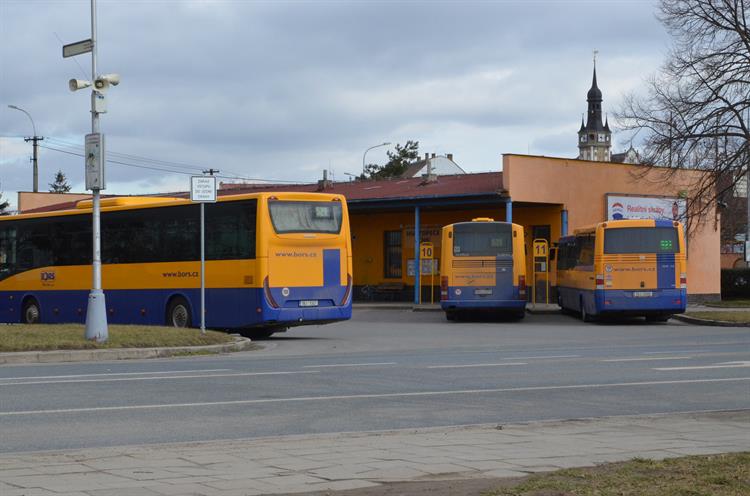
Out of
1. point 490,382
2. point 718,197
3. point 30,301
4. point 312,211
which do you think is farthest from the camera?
point 718,197

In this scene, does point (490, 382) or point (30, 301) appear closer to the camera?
point (490, 382)

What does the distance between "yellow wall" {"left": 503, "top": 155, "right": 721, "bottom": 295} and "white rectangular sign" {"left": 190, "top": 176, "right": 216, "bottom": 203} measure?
66.6 ft

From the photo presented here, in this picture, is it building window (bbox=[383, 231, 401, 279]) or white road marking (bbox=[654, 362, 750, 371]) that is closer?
white road marking (bbox=[654, 362, 750, 371])

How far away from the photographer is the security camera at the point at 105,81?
21.2 m

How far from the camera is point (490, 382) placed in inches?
608

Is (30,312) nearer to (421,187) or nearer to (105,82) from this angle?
(105,82)

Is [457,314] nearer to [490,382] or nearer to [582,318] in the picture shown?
[582,318]

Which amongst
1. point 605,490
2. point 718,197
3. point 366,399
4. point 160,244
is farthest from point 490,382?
point 718,197

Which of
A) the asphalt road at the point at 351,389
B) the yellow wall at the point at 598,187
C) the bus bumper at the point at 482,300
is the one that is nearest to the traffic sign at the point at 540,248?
the yellow wall at the point at 598,187

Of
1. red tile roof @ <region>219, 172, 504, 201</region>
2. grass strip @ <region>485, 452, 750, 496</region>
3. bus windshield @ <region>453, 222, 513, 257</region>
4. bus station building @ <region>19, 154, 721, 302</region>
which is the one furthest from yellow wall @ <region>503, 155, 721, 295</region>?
grass strip @ <region>485, 452, 750, 496</region>

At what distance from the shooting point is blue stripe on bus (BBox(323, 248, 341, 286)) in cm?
2655

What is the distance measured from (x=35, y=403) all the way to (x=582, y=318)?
25529 millimetres

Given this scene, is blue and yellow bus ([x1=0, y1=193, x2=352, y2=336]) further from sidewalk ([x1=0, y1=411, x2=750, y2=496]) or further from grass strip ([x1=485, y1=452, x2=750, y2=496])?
grass strip ([x1=485, y1=452, x2=750, y2=496])

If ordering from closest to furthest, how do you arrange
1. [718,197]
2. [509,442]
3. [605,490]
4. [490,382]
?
1. [605,490]
2. [509,442]
3. [490,382]
4. [718,197]
